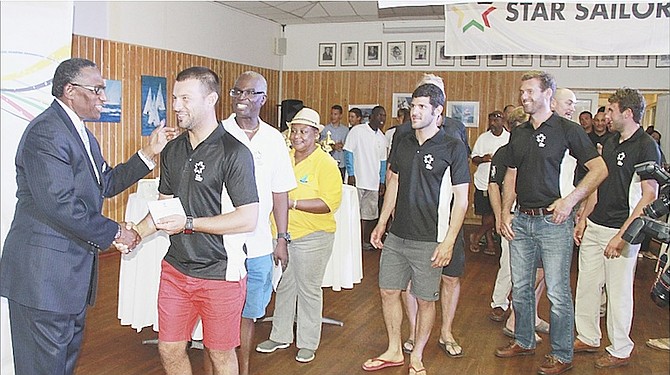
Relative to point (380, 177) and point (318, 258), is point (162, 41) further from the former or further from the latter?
point (318, 258)

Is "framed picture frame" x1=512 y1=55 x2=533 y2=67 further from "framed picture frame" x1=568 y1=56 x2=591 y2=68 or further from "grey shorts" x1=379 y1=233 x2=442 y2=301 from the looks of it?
"grey shorts" x1=379 y1=233 x2=442 y2=301

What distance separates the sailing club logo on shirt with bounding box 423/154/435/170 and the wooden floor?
1.35 metres

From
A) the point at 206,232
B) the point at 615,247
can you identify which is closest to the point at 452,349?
the point at 615,247

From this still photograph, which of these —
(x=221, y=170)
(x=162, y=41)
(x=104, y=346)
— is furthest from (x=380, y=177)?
(x=221, y=170)

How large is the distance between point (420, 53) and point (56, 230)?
349 inches

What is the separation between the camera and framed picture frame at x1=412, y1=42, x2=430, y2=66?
10773 millimetres

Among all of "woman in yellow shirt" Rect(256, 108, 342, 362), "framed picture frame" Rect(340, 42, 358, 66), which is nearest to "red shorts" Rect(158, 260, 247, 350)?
"woman in yellow shirt" Rect(256, 108, 342, 362)

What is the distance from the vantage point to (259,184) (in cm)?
334

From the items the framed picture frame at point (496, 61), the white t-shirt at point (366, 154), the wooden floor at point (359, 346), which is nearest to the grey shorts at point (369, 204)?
the white t-shirt at point (366, 154)

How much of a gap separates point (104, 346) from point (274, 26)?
8.00 m

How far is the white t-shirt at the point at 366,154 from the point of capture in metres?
8.19

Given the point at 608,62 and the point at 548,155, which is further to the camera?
the point at 608,62

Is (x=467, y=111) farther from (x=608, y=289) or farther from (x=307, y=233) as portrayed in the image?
(x=307, y=233)

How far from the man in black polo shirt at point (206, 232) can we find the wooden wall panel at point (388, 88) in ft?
26.0
